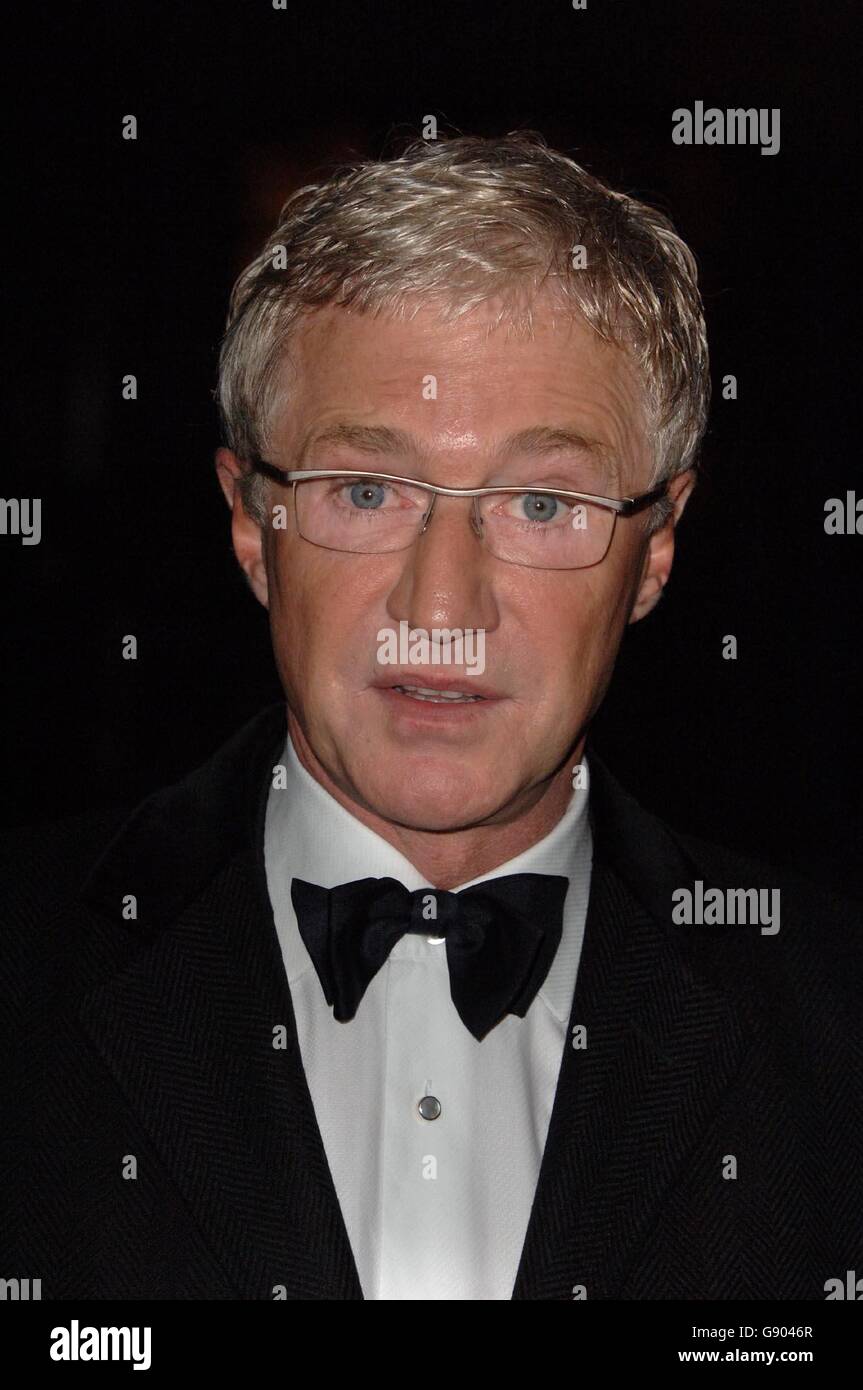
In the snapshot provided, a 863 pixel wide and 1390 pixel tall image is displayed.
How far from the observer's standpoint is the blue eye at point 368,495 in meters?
2.57

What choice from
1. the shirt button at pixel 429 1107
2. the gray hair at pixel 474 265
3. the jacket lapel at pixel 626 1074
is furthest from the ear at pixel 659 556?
the shirt button at pixel 429 1107

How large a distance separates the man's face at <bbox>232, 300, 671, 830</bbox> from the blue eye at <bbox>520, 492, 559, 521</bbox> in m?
0.04

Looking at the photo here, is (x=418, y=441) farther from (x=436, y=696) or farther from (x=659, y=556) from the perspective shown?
(x=659, y=556)

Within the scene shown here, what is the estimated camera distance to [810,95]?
121 inches

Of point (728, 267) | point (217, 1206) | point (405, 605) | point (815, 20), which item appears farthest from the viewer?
point (728, 267)

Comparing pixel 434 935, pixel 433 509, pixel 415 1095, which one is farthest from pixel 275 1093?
pixel 433 509

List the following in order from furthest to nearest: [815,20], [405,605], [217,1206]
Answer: [815,20]
[405,605]
[217,1206]

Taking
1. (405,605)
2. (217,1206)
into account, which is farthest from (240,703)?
(217,1206)

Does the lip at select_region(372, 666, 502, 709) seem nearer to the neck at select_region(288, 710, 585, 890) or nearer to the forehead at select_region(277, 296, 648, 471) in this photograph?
the neck at select_region(288, 710, 585, 890)

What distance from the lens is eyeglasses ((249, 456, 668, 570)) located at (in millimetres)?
2521
